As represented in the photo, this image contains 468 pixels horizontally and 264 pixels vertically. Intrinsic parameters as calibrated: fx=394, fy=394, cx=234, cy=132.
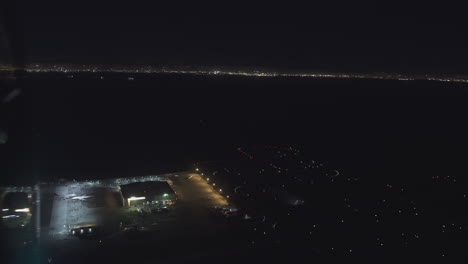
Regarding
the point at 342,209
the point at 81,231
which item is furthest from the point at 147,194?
the point at 342,209

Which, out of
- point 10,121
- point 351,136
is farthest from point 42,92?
point 351,136

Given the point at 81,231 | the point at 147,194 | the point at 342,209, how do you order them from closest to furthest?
the point at 81,231, the point at 147,194, the point at 342,209

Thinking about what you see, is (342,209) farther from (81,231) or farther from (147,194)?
(81,231)

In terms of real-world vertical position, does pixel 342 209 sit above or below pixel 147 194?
below

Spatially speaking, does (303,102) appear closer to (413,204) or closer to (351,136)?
(351,136)

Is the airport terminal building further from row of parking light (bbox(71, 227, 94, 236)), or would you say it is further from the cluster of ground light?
the cluster of ground light

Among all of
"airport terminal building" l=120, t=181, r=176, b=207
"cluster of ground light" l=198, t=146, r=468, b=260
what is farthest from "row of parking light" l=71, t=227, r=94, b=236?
"cluster of ground light" l=198, t=146, r=468, b=260

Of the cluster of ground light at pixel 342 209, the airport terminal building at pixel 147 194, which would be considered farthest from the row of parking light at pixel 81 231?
the cluster of ground light at pixel 342 209

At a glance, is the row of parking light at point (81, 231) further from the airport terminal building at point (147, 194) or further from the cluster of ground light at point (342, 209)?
the cluster of ground light at point (342, 209)
